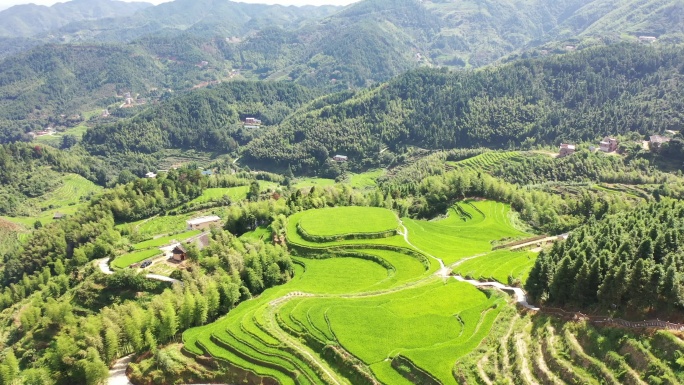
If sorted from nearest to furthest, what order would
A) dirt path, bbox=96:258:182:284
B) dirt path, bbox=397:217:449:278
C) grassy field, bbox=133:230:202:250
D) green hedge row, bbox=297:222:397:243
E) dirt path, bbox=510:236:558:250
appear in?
dirt path, bbox=397:217:449:278 < dirt path, bbox=96:258:182:284 < dirt path, bbox=510:236:558:250 < green hedge row, bbox=297:222:397:243 < grassy field, bbox=133:230:202:250

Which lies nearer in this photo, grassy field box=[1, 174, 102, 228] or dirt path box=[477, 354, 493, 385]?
dirt path box=[477, 354, 493, 385]

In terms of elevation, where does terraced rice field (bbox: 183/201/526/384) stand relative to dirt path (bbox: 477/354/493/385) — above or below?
below

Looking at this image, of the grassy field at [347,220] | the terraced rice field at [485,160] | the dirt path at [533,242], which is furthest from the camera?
the terraced rice field at [485,160]

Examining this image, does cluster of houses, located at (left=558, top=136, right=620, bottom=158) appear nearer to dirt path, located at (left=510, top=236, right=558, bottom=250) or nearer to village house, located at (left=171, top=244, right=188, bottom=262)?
dirt path, located at (left=510, top=236, right=558, bottom=250)

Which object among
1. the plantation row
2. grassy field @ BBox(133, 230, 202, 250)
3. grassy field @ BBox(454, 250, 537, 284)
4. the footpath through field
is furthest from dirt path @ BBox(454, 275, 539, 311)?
grassy field @ BBox(133, 230, 202, 250)

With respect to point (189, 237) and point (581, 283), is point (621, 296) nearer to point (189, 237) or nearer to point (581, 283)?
point (581, 283)

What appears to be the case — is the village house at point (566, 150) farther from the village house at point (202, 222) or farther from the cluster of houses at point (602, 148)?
the village house at point (202, 222)

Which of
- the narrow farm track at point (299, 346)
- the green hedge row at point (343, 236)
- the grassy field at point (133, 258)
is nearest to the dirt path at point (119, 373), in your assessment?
the narrow farm track at point (299, 346)
